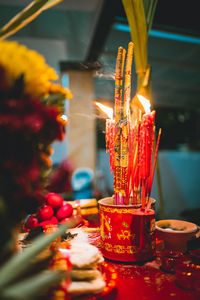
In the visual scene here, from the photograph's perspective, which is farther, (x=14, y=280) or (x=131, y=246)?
(x=131, y=246)

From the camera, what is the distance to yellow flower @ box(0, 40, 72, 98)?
0.52m

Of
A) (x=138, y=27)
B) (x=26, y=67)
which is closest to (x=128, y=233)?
(x=26, y=67)

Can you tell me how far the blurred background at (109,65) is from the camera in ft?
6.64

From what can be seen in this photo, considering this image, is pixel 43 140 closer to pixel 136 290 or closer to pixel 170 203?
pixel 136 290

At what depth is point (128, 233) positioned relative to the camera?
821 mm

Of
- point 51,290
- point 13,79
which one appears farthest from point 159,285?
point 13,79

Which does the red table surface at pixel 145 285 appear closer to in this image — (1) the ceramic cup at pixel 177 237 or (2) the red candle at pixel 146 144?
(1) the ceramic cup at pixel 177 237

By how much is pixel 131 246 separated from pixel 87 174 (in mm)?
2271

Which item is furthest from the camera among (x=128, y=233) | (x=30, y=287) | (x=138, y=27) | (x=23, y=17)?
(x=138, y=27)

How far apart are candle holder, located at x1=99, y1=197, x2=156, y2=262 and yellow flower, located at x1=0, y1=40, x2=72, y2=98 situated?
484mm

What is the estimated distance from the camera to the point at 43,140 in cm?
59

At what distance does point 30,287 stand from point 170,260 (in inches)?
22.5

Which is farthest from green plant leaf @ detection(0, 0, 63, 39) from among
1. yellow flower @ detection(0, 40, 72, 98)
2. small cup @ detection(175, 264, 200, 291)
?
small cup @ detection(175, 264, 200, 291)

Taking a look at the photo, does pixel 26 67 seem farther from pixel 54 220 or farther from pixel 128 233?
pixel 54 220
